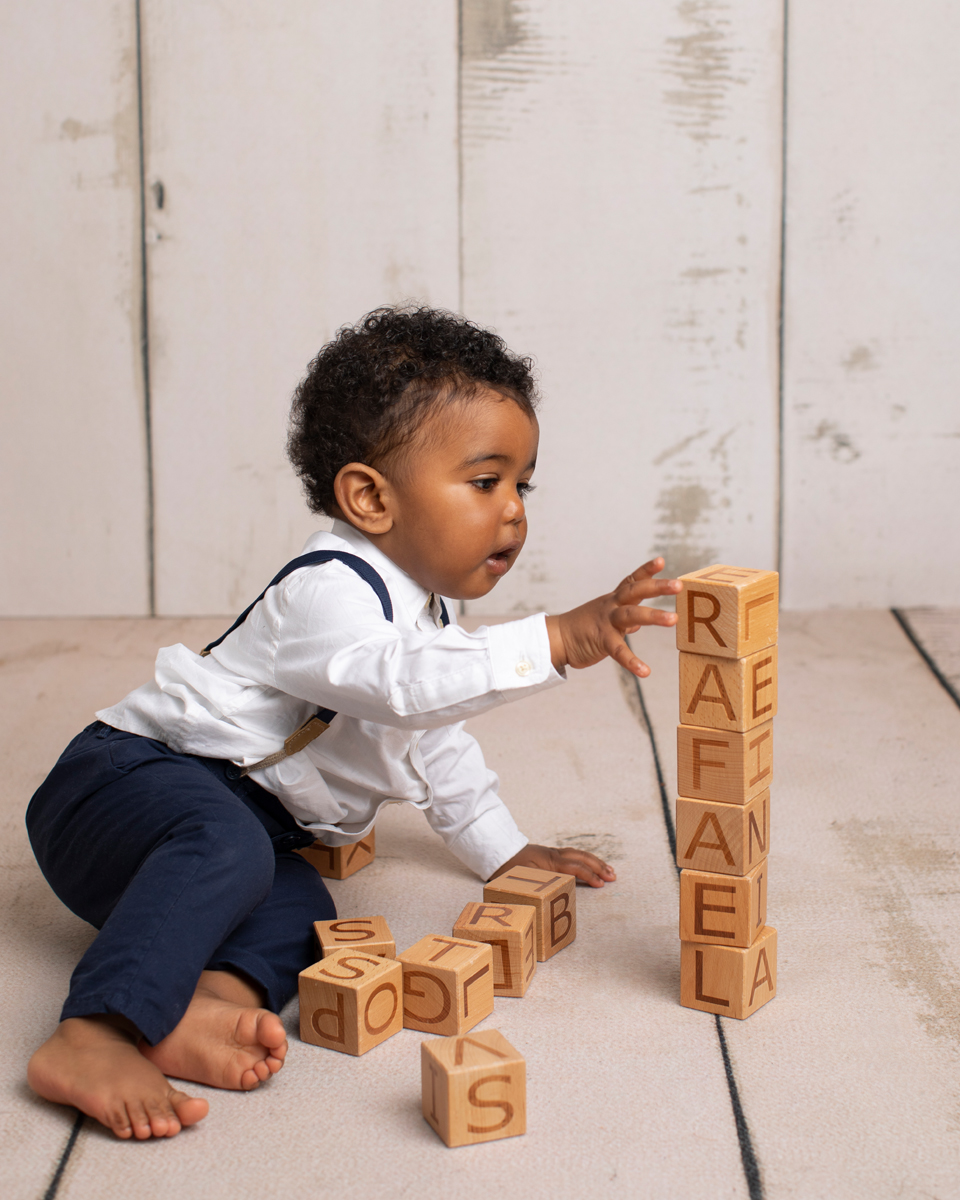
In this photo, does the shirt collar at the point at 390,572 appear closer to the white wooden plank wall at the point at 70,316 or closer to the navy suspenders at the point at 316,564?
the navy suspenders at the point at 316,564

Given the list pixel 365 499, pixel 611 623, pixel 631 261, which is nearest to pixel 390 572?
pixel 365 499

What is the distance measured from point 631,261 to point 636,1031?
162 centimetres

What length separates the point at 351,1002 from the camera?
34.8 inches

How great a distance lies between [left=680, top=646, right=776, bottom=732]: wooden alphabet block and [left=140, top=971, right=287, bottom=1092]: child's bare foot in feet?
1.24

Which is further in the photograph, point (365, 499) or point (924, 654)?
point (924, 654)

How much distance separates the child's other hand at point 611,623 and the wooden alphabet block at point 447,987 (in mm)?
238

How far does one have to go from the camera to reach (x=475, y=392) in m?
1.06

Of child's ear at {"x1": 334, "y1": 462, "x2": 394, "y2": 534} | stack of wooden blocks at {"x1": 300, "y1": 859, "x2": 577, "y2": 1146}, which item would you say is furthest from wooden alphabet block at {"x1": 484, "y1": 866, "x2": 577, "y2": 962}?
child's ear at {"x1": 334, "y1": 462, "x2": 394, "y2": 534}

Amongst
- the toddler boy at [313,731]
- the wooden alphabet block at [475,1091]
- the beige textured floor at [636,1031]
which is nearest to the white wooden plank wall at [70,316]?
the beige textured floor at [636,1031]

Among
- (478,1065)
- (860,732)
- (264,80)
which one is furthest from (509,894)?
(264,80)

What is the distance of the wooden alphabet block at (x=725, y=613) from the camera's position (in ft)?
2.84

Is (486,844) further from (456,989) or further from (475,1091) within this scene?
(475,1091)

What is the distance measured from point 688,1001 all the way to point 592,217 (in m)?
1.62

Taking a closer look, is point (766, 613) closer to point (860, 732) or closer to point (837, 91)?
point (860, 732)
